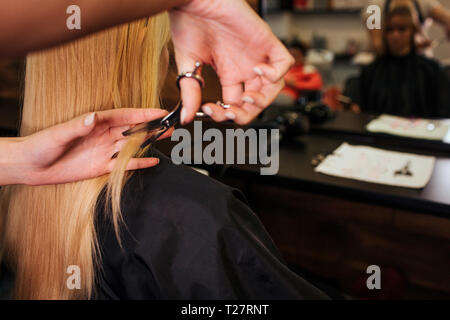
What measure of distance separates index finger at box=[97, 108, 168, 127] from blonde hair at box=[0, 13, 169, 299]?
4 centimetres

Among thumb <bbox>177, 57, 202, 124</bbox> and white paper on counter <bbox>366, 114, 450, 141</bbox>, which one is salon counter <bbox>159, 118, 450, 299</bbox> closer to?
white paper on counter <bbox>366, 114, 450, 141</bbox>

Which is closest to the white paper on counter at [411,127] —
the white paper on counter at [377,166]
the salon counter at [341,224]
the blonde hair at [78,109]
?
the salon counter at [341,224]

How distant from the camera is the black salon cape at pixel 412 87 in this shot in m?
2.63

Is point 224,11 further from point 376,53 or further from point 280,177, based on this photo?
point 376,53

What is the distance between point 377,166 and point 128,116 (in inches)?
47.6

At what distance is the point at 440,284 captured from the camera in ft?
5.96

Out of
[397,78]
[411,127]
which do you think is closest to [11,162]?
[411,127]

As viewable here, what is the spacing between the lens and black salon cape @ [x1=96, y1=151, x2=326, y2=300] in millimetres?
688

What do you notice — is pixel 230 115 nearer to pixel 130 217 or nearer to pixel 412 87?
pixel 130 217

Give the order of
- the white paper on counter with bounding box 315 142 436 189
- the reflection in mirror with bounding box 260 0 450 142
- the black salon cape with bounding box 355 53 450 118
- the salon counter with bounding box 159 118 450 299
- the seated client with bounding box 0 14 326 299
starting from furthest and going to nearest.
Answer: the black salon cape with bounding box 355 53 450 118, the reflection in mirror with bounding box 260 0 450 142, the salon counter with bounding box 159 118 450 299, the white paper on counter with bounding box 315 142 436 189, the seated client with bounding box 0 14 326 299

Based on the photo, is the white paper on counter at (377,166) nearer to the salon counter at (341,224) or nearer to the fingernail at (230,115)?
the salon counter at (341,224)

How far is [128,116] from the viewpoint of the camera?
2.40ft

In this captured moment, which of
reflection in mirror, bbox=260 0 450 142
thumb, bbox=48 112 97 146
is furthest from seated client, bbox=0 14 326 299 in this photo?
reflection in mirror, bbox=260 0 450 142

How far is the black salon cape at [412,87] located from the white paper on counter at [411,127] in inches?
16.9
